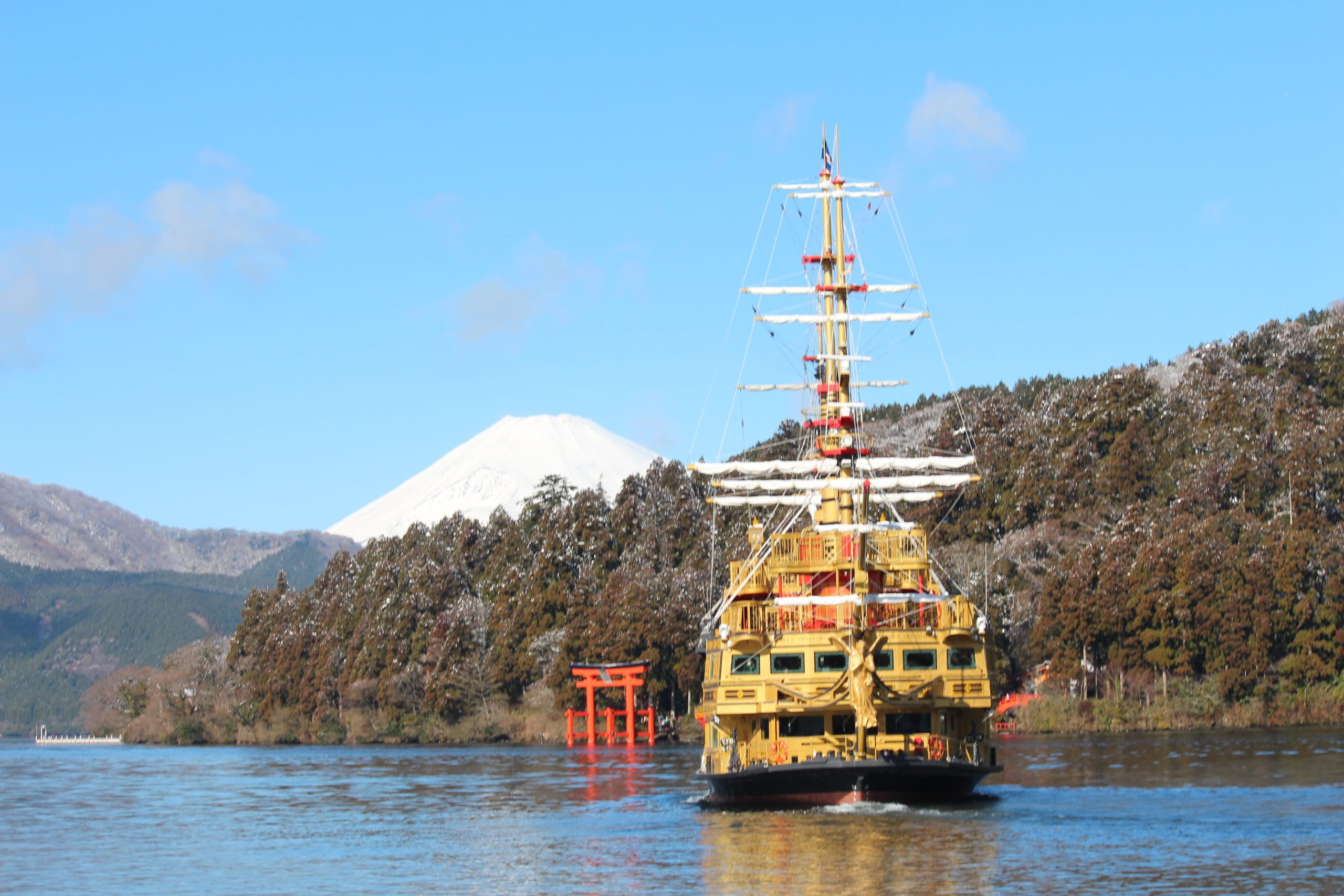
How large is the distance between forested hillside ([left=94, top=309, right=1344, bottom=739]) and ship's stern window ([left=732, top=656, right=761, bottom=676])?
4674 centimetres

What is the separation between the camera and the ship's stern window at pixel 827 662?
5131 cm

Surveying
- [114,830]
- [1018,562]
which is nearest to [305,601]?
[1018,562]

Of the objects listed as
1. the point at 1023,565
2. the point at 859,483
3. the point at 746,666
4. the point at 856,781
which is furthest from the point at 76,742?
the point at 856,781

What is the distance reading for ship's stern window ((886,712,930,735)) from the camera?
51875 millimetres

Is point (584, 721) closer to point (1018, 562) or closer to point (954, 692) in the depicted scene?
point (1018, 562)

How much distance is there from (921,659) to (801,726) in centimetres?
405

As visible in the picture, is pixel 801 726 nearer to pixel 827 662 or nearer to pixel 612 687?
pixel 827 662

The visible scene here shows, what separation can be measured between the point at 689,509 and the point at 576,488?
53.9ft

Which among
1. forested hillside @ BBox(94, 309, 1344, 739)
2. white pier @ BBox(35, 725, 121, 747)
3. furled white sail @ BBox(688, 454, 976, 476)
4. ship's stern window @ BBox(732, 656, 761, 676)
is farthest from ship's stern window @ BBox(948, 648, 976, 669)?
white pier @ BBox(35, 725, 121, 747)

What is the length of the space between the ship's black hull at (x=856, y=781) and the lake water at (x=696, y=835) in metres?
0.52

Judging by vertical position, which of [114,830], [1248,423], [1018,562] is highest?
[1248,423]

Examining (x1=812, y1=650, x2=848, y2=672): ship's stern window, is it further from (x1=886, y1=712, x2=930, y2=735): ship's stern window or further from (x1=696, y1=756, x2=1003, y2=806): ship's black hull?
(x1=696, y1=756, x2=1003, y2=806): ship's black hull

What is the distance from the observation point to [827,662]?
51.4 meters

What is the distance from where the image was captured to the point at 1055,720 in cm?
9606
